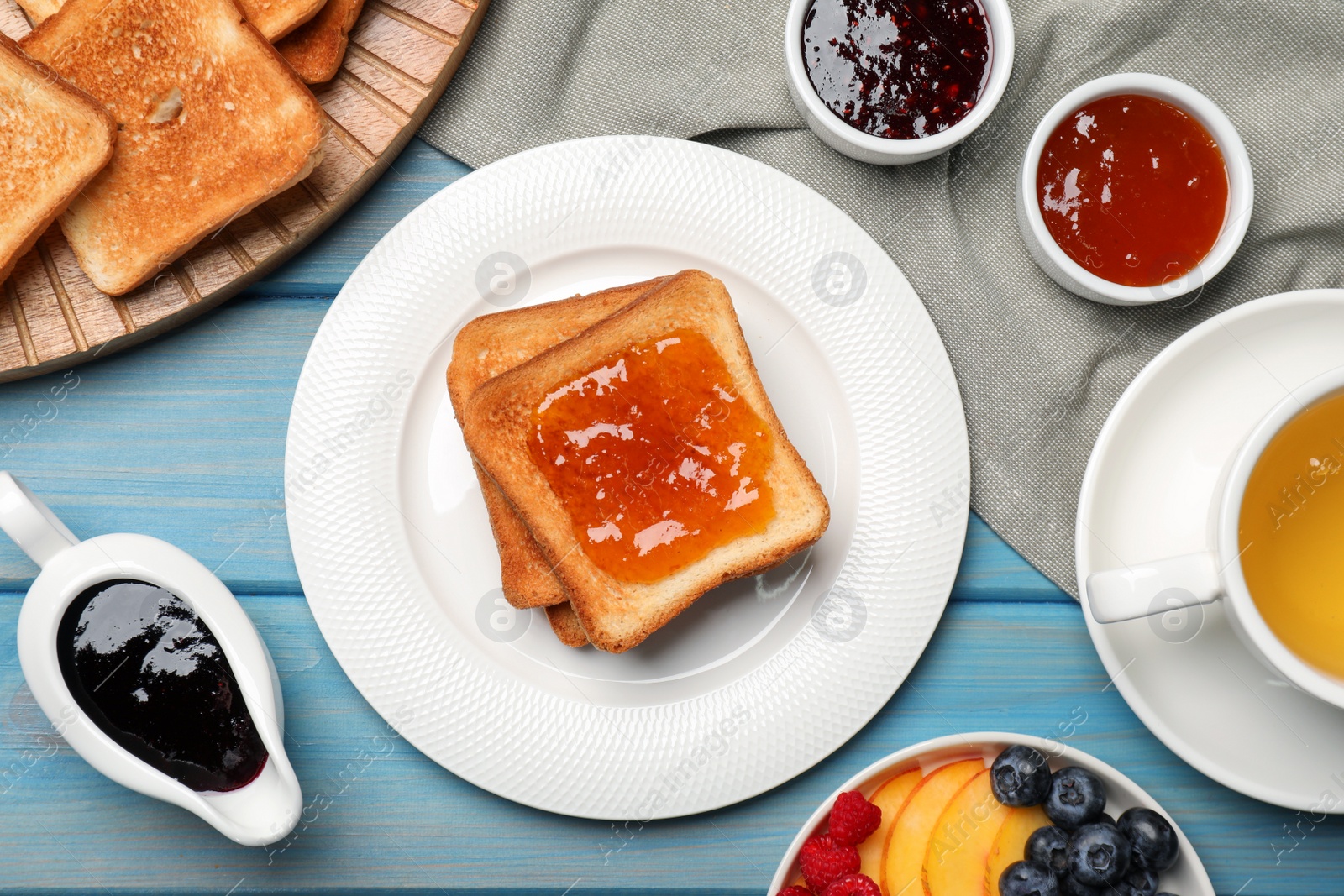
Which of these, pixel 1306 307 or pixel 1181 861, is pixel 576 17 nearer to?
pixel 1306 307

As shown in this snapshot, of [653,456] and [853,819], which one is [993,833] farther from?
[653,456]

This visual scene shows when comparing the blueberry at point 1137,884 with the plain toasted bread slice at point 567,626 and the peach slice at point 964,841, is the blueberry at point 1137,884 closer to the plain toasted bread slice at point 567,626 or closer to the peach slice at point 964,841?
the peach slice at point 964,841

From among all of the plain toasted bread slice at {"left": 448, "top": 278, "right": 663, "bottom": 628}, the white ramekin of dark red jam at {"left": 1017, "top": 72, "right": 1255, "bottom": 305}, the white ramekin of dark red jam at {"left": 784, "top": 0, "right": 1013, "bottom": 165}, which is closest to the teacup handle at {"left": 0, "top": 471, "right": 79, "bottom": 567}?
the plain toasted bread slice at {"left": 448, "top": 278, "right": 663, "bottom": 628}

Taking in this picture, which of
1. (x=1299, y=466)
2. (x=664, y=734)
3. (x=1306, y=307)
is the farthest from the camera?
(x=664, y=734)

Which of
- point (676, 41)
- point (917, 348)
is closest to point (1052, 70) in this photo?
point (917, 348)

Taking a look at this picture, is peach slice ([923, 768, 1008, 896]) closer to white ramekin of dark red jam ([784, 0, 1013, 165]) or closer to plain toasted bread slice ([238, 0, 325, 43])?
white ramekin of dark red jam ([784, 0, 1013, 165])

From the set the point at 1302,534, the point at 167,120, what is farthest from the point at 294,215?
the point at 1302,534

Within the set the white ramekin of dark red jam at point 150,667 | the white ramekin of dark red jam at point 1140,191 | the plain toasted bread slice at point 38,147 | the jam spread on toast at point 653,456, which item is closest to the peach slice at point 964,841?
the jam spread on toast at point 653,456
